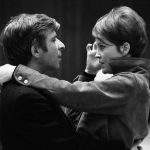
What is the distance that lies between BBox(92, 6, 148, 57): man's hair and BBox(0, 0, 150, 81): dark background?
304cm

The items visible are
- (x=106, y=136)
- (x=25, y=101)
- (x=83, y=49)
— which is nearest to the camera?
(x=25, y=101)

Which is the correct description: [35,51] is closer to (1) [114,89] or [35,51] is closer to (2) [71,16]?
(1) [114,89]

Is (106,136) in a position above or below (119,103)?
below

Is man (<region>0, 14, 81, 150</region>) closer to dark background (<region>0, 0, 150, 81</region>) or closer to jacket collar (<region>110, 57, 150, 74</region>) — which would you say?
jacket collar (<region>110, 57, 150, 74</region>)

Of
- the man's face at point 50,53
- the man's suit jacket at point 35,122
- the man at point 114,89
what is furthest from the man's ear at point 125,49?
the man's suit jacket at point 35,122

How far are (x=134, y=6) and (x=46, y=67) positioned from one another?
3.69 meters

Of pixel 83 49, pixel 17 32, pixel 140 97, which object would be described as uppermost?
pixel 17 32

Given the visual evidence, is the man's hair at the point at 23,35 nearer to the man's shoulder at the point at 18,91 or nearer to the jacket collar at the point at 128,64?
the man's shoulder at the point at 18,91

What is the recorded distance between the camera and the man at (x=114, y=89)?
1.32 m

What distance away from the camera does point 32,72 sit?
1.38 m

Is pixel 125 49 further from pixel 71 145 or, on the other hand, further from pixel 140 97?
pixel 71 145

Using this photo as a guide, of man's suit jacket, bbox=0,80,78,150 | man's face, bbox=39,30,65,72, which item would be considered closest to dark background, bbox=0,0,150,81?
man's face, bbox=39,30,65,72

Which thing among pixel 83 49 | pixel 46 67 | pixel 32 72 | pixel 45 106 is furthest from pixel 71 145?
pixel 83 49

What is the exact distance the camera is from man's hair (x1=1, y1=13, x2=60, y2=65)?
4.83ft
